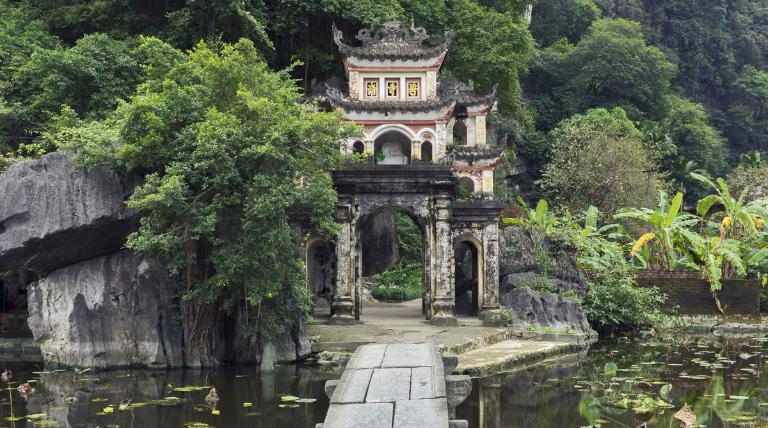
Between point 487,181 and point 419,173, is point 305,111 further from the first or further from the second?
point 487,181

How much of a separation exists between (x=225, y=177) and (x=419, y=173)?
7.22m

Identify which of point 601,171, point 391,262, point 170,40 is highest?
point 170,40

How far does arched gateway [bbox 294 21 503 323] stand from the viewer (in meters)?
21.3

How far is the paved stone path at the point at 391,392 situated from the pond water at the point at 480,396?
5.24 ft

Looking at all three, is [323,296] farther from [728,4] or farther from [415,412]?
[728,4]

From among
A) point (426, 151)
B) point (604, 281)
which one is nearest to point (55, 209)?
point (426, 151)

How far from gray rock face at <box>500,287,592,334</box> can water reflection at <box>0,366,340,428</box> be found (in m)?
8.07

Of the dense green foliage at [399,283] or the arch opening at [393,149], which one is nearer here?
the arch opening at [393,149]

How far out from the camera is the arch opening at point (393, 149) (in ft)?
86.9

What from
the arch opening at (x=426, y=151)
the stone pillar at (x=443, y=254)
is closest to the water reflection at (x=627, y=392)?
the stone pillar at (x=443, y=254)

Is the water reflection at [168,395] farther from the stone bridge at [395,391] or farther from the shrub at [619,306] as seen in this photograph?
the shrub at [619,306]

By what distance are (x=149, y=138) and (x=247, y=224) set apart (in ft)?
9.27

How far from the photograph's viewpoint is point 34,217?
16.2 m

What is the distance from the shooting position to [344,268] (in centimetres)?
2136
